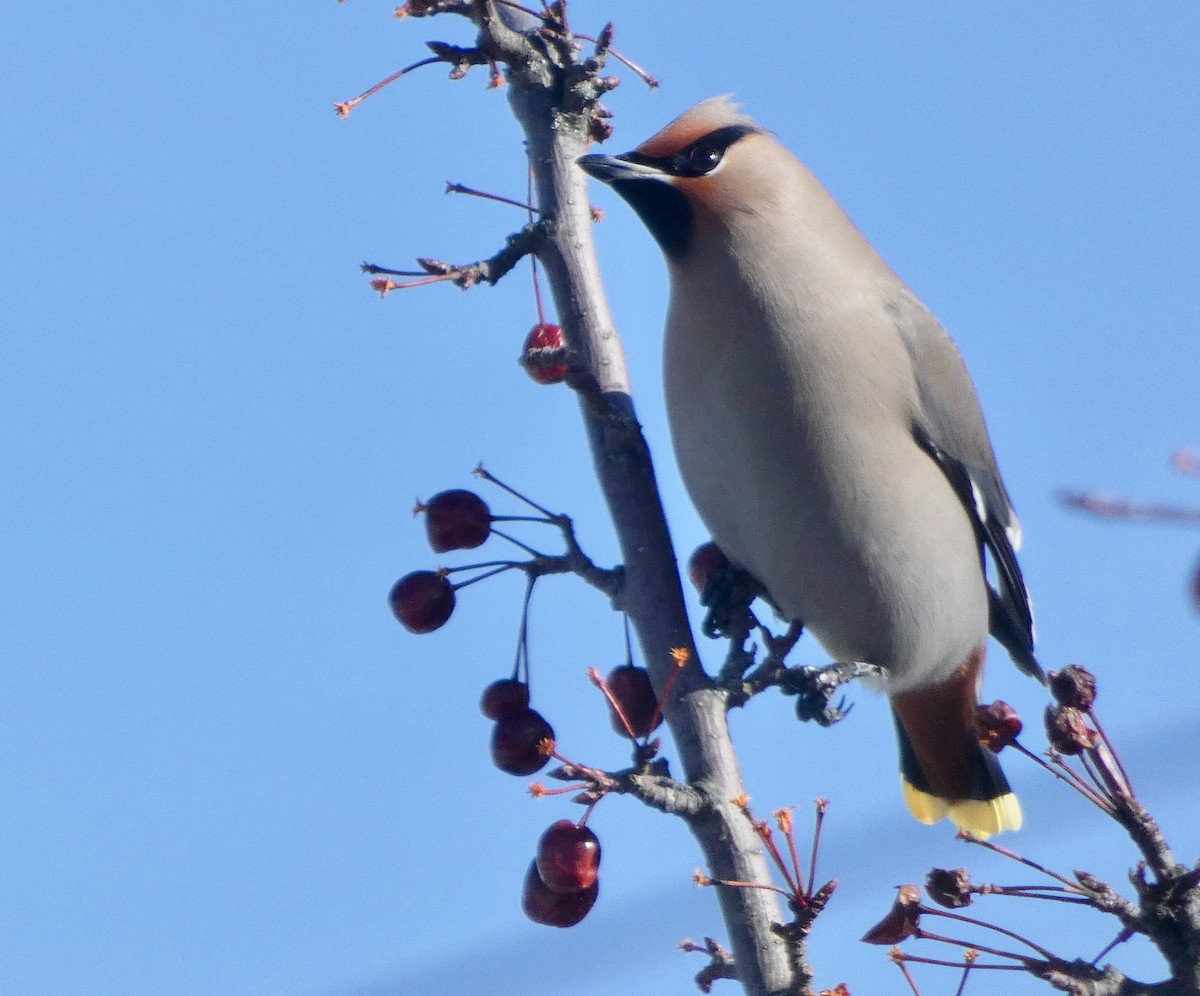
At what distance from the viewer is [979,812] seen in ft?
13.0

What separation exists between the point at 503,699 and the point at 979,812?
1.76 m

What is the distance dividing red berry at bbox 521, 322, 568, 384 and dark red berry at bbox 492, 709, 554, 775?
2.11ft

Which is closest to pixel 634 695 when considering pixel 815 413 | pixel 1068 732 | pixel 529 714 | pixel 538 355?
pixel 529 714

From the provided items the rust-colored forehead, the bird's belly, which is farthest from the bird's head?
the bird's belly

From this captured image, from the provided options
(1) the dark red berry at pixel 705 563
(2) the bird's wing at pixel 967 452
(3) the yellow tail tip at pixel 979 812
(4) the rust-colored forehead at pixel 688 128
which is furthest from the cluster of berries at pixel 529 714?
(3) the yellow tail tip at pixel 979 812

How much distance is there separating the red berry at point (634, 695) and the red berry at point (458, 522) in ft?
1.24

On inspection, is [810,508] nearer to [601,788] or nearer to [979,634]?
[979,634]

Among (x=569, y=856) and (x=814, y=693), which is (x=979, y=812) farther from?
(x=569, y=856)

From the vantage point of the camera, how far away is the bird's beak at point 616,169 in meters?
3.06

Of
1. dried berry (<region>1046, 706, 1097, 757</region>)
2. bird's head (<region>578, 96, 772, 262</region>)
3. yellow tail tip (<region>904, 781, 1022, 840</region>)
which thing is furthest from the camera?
yellow tail tip (<region>904, 781, 1022, 840</region>)

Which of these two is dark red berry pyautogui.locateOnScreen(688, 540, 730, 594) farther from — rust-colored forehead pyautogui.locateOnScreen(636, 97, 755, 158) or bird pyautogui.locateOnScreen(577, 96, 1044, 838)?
rust-colored forehead pyautogui.locateOnScreen(636, 97, 755, 158)

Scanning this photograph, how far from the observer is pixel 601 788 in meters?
2.29

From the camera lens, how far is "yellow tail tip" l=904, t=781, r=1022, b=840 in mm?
3969

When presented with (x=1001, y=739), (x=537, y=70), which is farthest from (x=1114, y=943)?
(x=537, y=70)
